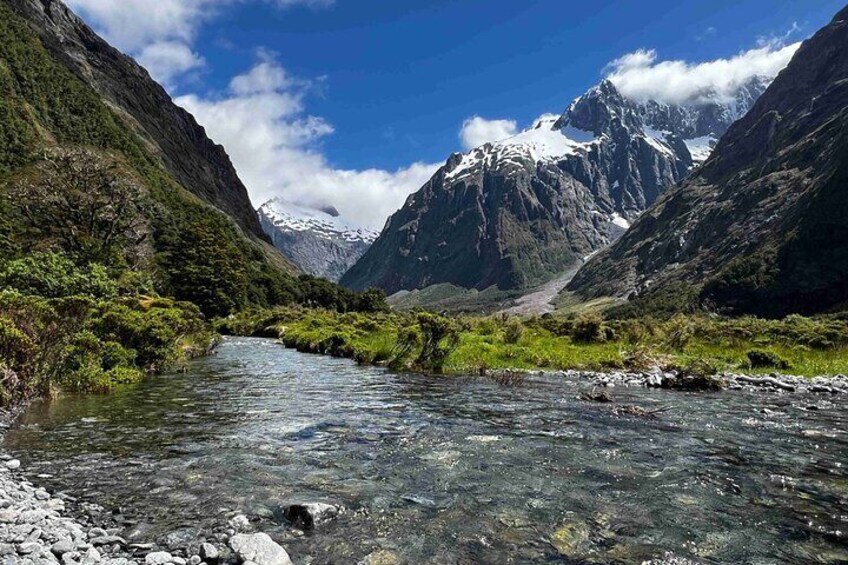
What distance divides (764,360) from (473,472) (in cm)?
2743

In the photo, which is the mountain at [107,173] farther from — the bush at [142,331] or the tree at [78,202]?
the bush at [142,331]

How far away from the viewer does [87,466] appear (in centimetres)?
1073

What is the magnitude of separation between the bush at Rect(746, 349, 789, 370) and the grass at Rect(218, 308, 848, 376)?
0.20 feet

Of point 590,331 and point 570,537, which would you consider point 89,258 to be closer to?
point 590,331

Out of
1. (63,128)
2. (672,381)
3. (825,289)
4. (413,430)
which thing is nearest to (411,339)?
(672,381)

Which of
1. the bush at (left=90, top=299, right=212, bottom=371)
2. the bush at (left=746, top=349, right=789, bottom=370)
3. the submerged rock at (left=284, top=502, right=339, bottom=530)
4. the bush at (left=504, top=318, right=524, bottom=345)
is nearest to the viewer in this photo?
the submerged rock at (left=284, top=502, right=339, bottom=530)

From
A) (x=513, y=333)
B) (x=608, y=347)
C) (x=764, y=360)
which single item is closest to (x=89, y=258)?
(x=513, y=333)

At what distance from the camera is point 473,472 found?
1095 cm

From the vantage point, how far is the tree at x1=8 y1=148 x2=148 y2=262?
196 ft

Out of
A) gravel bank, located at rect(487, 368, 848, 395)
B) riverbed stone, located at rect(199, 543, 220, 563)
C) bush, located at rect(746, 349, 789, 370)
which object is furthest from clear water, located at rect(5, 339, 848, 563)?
bush, located at rect(746, 349, 789, 370)

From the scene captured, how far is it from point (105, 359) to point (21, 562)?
19388mm

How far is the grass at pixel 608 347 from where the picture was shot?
99.9 ft

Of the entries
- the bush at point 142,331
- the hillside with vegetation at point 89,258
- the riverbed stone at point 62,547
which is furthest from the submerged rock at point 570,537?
the bush at point 142,331

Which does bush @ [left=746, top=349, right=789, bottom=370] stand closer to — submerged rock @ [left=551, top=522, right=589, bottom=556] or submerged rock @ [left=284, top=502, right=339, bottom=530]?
submerged rock @ [left=551, top=522, right=589, bottom=556]
